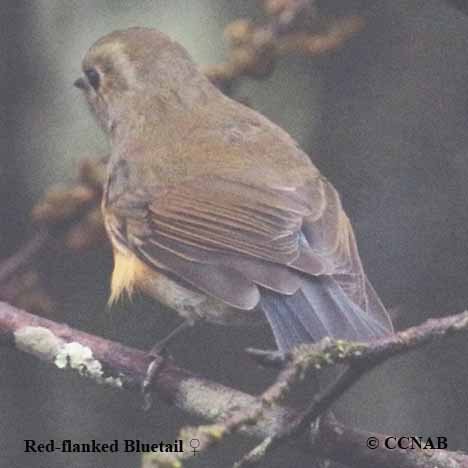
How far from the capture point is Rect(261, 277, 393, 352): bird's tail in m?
1.18

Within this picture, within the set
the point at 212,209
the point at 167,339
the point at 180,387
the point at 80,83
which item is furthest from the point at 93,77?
the point at 180,387

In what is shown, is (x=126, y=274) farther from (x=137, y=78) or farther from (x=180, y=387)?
(x=137, y=78)

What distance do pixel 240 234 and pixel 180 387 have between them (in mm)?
227

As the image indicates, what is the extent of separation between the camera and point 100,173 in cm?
144

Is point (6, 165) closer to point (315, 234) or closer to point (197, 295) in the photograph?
point (197, 295)

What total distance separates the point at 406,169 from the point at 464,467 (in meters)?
0.42

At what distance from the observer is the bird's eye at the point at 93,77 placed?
1.51m

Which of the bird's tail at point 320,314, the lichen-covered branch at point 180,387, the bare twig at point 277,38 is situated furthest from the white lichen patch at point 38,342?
the bare twig at point 277,38

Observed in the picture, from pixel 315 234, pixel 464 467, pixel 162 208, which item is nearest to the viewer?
pixel 464 467

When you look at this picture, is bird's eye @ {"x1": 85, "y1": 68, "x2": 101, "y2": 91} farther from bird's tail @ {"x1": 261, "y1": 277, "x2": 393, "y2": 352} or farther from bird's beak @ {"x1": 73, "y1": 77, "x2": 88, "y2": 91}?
bird's tail @ {"x1": 261, "y1": 277, "x2": 393, "y2": 352}

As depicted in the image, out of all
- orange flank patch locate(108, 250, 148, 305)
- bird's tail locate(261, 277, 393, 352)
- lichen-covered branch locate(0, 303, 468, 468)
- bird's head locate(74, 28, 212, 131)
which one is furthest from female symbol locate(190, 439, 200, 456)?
bird's head locate(74, 28, 212, 131)

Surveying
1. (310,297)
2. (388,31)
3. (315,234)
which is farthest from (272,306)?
(388,31)

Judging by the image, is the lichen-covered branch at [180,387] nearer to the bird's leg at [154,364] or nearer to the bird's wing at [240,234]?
the bird's leg at [154,364]

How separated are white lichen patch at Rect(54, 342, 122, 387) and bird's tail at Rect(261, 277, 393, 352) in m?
0.21
